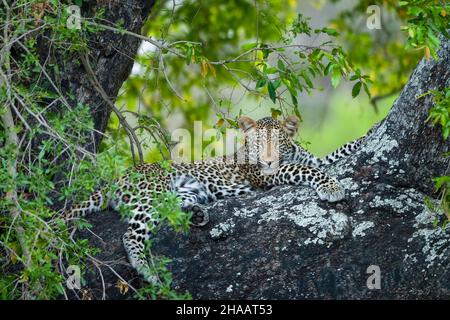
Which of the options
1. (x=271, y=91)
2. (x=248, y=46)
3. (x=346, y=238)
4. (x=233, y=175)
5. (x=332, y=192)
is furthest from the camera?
(x=233, y=175)

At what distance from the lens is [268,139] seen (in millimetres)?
10492

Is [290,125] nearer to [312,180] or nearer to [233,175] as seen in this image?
[233,175]

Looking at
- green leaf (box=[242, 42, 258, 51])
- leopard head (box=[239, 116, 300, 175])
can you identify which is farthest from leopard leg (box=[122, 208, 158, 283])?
leopard head (box=[239, 116, 300, 175])

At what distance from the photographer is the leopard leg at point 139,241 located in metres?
7.88

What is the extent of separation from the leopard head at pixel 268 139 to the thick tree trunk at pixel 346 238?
1.98 meters

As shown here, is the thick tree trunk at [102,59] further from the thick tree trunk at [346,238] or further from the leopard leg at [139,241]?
the thick tree trunk at [346,238]

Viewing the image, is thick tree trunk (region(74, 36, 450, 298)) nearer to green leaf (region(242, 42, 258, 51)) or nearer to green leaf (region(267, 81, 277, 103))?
green leaf (region(267, 81, 277, 103))

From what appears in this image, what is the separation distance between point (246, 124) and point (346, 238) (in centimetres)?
292

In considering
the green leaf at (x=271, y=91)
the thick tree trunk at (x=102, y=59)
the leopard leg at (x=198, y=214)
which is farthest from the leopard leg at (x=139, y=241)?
the green leaf at (x=271, y=91)

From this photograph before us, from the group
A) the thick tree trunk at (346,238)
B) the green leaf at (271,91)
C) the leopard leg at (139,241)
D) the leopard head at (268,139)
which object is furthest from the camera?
the leopard head at (268,139)

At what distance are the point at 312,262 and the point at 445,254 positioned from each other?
3.36ft

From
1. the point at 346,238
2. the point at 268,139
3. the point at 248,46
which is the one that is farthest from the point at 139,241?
the point at 268,139

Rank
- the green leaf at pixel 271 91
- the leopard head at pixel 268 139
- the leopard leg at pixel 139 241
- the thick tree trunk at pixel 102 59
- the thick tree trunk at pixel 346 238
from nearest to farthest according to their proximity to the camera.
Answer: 1. the thick tree trunk at pixel 346 238
2. the leopard leg at pixel 139 241
3. the green leaf at pixel 271 91
4. the thick tree trunk at pixel 102 59
5. the leopard head at pixel 268 139
